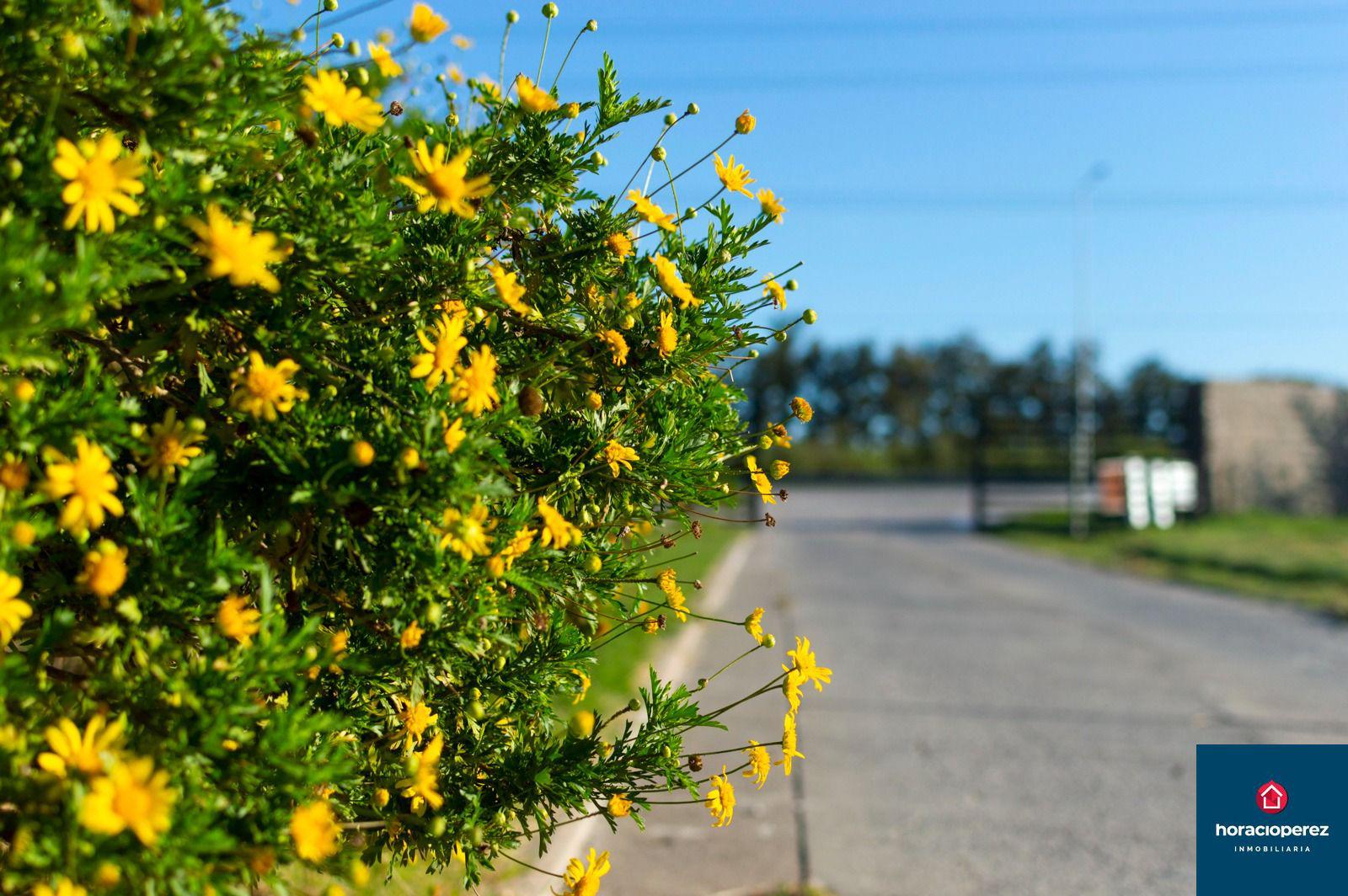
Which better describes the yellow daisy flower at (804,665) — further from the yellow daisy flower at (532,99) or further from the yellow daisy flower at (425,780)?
the yellow daisy flower at (532,99)

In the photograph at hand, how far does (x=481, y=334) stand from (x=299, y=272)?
338 millimetres

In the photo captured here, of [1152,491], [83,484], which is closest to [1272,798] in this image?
[83,484]

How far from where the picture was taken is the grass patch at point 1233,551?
1172 centimetres

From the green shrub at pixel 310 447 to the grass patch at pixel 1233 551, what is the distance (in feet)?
33.6

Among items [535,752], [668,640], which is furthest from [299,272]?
[668,640]

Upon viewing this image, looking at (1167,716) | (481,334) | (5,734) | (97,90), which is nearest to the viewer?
(5,734)

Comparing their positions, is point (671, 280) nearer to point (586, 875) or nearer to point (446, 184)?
point (446, 184)

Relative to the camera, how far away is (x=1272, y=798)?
11.9 ft

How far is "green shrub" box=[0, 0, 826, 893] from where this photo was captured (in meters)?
1.25

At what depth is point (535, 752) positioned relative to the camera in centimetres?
180

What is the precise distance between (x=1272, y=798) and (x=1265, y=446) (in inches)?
806

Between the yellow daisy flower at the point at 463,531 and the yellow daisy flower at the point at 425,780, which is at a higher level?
the yellow daisy flower at the point at 463,531

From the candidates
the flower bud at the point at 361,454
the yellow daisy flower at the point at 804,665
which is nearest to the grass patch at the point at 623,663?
the yellow daisy flower at the point at 804,665

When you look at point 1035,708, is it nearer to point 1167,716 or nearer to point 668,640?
point 1167,716
